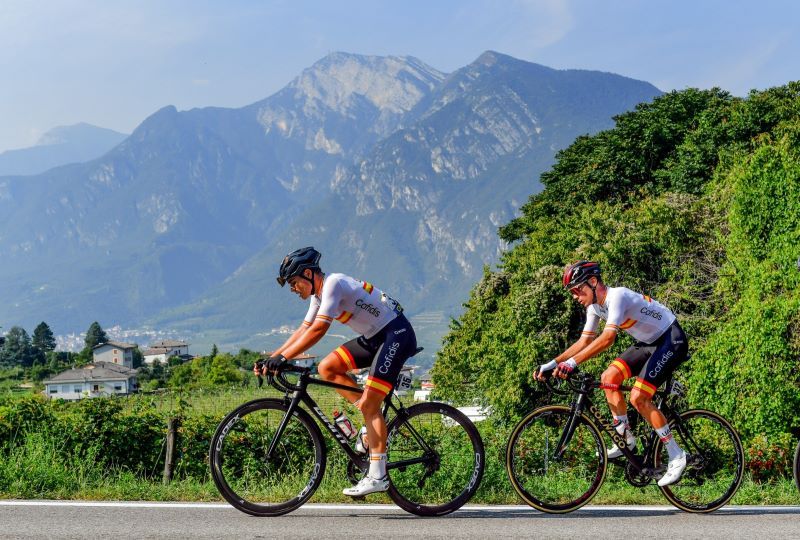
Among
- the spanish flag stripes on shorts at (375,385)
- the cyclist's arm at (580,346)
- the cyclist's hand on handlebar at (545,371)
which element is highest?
the cyclist's arm at (580,346)

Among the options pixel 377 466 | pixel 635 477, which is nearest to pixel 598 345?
pixel 635 477

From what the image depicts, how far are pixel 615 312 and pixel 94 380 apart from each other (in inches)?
5961

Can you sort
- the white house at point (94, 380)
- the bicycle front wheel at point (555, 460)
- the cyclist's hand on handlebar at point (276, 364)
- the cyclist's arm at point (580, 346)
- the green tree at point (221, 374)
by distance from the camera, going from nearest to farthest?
the cyclist's hand on handlebar at point (276, 364) < the bicycle front wheel at point (555, 460) < the cyclist's arm at point (580, 346) < the green tree at point (221, 374) < the white house at point (94, 380)

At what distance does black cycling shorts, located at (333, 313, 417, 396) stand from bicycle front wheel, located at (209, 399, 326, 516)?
648 mm

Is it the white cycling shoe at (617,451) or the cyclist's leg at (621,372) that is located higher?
the cyclist's leg at (621,372)

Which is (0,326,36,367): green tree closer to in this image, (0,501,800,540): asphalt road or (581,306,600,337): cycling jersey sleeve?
(0,501,800,540): asphalt road

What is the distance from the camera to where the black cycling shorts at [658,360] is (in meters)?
7.52

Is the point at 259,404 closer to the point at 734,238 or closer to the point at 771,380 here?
the point at 771,380

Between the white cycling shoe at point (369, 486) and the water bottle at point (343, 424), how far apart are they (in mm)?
411

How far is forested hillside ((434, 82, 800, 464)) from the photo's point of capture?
80.4 ft

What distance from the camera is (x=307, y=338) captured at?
6.96 meters

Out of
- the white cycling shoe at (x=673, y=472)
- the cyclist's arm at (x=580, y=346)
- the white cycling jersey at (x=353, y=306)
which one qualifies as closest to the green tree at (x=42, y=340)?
the white cycling jersey at (x=353, y=306)

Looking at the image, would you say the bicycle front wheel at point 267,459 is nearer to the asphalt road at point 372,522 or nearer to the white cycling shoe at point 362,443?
the asphalt road at point 372,522

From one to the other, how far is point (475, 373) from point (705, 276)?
20.2 metres
